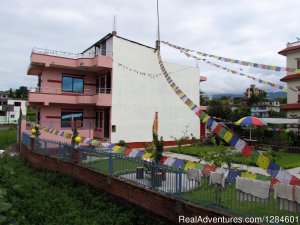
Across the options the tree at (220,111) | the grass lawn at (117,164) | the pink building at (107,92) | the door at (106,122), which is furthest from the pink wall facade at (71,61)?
the tree at (220,111)

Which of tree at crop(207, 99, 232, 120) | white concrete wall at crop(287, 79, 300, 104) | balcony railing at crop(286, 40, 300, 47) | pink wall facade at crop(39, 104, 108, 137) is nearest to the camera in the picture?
pink wall facade at crop(39, 104, 108, 137)

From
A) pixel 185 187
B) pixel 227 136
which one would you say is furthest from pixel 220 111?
pixel 227 136

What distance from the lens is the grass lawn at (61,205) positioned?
909 centimetres

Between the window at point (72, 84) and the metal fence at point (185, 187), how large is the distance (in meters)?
13.4

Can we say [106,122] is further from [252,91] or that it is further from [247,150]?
[252,91]

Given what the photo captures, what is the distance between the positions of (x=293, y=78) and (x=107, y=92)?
62.2ft

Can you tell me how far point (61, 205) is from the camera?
10.5 m

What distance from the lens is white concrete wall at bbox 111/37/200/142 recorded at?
23.7 m

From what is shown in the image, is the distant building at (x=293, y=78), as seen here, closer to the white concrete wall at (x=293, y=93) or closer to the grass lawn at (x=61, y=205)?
the white concrete wall at (x=293, y=93)

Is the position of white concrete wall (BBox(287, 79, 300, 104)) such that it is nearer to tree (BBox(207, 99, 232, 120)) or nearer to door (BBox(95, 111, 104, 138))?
door (BBox(95, 111, 104, 138))

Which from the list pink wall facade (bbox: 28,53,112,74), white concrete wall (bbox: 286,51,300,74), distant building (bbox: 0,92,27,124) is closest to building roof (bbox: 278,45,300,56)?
white concrete wall (bbox: 286,51,300,74)

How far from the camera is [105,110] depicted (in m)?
24.7

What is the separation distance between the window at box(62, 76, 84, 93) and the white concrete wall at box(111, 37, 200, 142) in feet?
12.8

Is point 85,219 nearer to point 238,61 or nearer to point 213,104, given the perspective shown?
point 238,61
